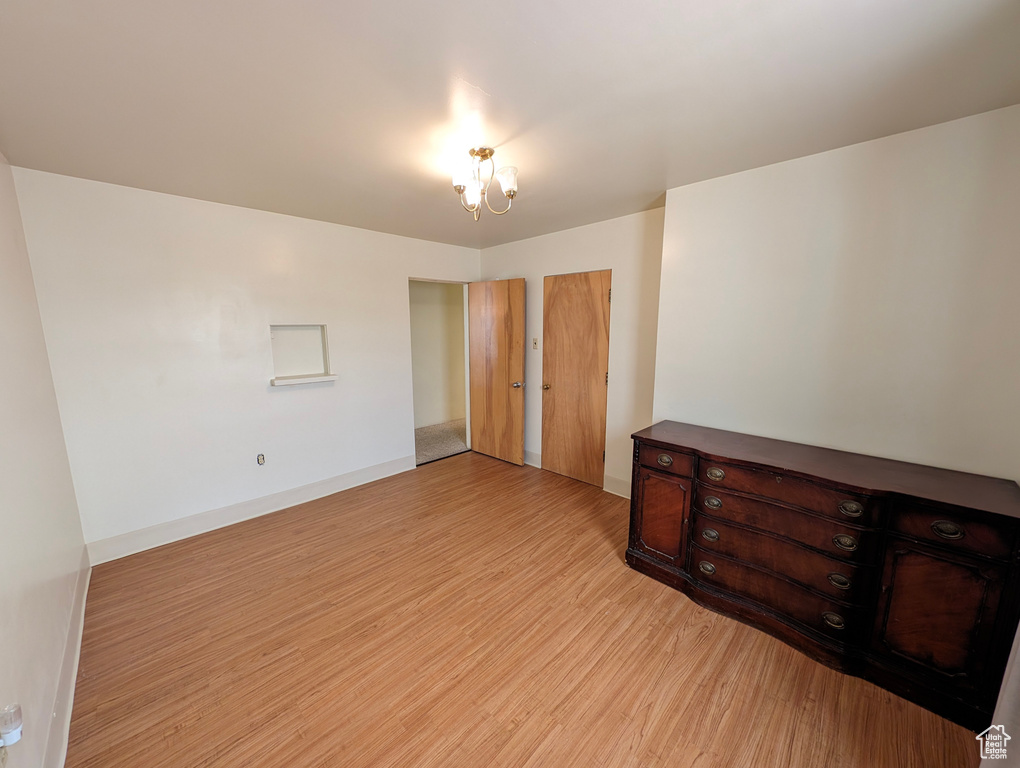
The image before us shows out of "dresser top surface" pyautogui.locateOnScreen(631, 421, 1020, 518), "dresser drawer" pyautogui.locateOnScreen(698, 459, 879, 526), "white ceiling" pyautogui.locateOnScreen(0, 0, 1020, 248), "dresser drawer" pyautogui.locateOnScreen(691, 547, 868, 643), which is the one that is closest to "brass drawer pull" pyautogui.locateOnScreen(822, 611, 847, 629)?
"dresser drawer" pyautogui.locateOnScreen(691, 547, 868, 643)

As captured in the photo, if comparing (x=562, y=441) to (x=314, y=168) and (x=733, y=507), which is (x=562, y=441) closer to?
(x=733, y=507)

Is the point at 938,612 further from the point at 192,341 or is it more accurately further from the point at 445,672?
the point at 192,341

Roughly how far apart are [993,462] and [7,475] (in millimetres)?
4084

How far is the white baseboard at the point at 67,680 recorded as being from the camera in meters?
1.31

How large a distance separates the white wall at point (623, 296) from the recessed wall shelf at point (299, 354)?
2.23 metres

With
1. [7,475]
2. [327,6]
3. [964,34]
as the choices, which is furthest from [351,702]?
[964,34]

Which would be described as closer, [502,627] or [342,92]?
[342,92]

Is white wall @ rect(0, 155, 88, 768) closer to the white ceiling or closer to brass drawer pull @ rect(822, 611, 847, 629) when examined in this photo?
the white ceiling

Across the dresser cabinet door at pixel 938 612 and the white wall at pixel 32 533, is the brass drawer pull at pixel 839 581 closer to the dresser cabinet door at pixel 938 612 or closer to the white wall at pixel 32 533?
the dresser cabinet door at pixel 938 612

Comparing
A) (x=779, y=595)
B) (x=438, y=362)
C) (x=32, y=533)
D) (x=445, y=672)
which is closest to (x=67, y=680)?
(x=32, y=533)

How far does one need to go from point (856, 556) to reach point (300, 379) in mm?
3882

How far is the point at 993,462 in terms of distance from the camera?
168 cm

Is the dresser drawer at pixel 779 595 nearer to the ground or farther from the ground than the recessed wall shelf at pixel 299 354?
nearer to the ground

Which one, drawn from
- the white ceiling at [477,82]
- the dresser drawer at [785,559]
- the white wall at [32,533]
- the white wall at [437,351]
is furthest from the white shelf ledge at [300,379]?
the dresser drawer at [785,559]
